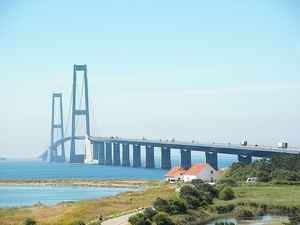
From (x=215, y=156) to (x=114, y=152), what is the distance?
38959 millimetres

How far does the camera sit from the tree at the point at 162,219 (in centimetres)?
2828

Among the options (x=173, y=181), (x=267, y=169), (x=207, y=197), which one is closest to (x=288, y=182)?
(x=267, y=169)

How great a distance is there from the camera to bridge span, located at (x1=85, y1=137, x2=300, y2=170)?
7694 cm

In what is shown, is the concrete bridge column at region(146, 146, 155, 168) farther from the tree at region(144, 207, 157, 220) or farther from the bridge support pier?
the tree at region(144, 207, 157, 220)

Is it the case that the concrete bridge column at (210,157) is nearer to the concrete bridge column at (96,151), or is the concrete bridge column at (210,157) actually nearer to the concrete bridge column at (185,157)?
the concrete bridge column at (185,157)

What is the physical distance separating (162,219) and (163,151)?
255 feet

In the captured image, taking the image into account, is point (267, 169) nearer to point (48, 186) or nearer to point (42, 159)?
point (48, 186)

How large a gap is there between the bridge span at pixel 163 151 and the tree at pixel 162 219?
39.6 meters

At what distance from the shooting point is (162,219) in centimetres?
2845

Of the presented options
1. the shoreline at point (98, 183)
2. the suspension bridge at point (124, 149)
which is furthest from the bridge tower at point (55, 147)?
the shoreline at point (98, 183)

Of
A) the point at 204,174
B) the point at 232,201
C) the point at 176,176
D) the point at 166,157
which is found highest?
the point at 166,157

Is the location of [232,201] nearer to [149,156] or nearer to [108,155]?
[149,156]

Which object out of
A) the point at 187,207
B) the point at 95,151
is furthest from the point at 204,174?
the point at 95,151

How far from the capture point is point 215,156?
8894 centimetres
